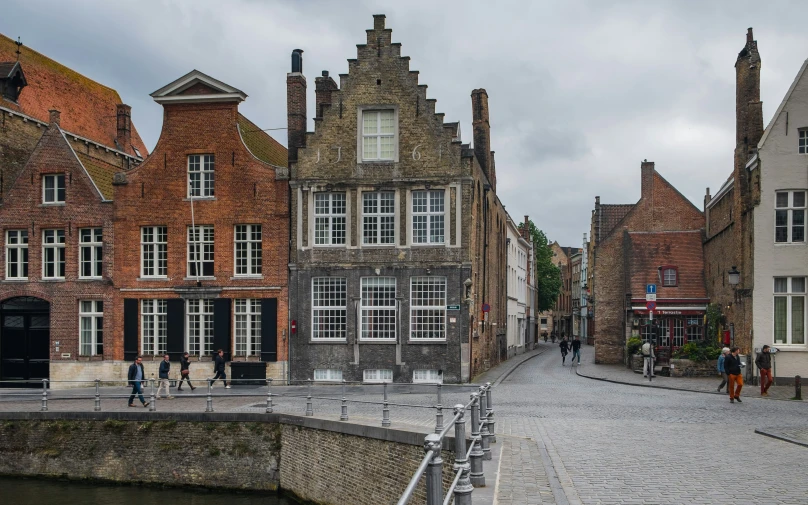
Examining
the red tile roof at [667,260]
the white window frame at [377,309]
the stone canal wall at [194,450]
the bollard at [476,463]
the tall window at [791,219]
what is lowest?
the stone canal wall at [194,450]

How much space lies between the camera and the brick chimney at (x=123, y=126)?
4488cm

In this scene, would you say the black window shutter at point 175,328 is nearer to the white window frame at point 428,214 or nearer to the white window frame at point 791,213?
the white window frame at point 428,214

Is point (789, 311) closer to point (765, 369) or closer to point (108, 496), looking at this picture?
point (765, 369)

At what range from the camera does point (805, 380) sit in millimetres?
29266

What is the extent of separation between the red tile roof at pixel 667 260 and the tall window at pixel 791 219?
1279 cm

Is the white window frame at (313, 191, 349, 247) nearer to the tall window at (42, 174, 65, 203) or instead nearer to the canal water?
the tall window at (42, 174, 65, 203)

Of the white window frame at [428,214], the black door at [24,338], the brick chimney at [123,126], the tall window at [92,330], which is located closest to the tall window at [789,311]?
the white window frame at [428,214]

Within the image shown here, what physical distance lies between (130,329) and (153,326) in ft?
2.74

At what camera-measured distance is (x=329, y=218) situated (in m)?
31.2

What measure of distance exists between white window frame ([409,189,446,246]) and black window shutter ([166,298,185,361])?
29.7ft

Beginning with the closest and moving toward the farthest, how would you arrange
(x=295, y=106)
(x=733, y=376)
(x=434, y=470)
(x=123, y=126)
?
(x=434, y=470), (x=733, y=376), (x=295, y=106), (x=123, y=126)

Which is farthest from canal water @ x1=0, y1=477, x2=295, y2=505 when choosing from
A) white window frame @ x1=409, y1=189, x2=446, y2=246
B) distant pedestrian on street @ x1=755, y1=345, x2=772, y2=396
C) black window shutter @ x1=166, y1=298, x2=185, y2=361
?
distant pedestrian on street @ x1=755, y1=345, x2=772, y2=396

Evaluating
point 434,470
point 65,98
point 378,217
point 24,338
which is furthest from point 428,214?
point 434,470

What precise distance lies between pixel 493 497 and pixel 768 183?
79.0 ft
